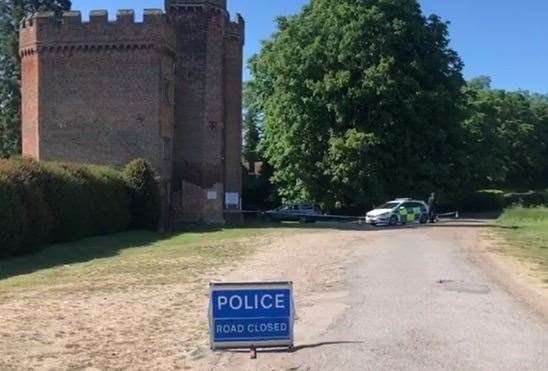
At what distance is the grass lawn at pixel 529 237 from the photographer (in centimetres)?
1962

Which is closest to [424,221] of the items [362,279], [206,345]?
[362,279]

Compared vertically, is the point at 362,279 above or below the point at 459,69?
below

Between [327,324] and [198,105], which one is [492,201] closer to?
[198,105]

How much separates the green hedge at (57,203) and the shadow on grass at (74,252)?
58cm

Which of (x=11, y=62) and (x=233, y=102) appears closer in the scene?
(x=233, y=102)

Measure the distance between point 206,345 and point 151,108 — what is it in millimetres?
30379

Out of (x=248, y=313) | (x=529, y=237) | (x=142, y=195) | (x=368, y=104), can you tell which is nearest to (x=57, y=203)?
(x=142, y=195)

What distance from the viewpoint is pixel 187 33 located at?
42.1 metres

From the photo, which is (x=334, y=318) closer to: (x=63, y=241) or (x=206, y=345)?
(x=206, y=345)

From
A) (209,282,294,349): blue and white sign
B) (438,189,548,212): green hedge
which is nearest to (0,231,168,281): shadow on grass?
(209,282,294,349): blue and white sign

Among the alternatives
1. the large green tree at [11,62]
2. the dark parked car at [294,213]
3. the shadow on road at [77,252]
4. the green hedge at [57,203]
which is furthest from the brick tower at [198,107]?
the large green tree at [11,62]

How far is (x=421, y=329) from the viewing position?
33.3 feet

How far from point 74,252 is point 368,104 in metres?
24.5

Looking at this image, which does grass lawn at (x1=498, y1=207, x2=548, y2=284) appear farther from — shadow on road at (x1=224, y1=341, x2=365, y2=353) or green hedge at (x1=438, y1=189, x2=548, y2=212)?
green hedge at (x1=438, y1=189, x2=548, y2=212)
